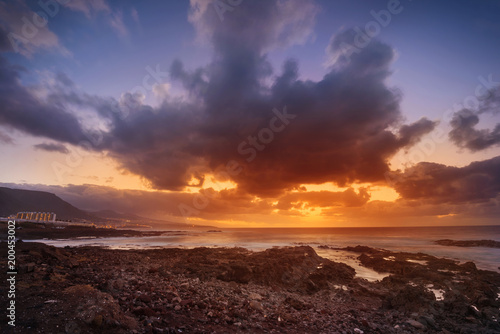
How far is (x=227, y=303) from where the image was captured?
11.4m

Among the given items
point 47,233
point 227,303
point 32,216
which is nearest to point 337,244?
point 227,303

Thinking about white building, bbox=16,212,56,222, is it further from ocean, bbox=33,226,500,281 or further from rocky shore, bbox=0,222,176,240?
ocean, bbox=33,226,500,281

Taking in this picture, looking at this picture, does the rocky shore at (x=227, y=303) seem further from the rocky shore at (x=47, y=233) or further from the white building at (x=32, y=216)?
the white building at (x=32, y=216)

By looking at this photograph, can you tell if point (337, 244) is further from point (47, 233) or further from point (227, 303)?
point (47, 233)

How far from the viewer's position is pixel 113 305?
315 inches

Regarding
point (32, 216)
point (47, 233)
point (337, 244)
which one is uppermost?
point (47, 233)

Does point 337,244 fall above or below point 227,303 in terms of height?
below

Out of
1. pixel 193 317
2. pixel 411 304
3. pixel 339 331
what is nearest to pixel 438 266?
pixel 411 304

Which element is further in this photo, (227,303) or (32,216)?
(32,216)

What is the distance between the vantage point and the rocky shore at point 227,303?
7523 mm

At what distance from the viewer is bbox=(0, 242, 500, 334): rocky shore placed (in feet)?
24.7

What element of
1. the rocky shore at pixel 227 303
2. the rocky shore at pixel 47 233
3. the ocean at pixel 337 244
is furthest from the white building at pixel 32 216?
the rocky shore at pixel 227 303

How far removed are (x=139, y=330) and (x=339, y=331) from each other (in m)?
7.94

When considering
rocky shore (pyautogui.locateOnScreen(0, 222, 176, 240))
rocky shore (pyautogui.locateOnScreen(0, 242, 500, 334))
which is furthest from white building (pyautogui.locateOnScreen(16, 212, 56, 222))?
rocky shore (pyautogui.locateOnScreen(0, 242, 500, 334))
